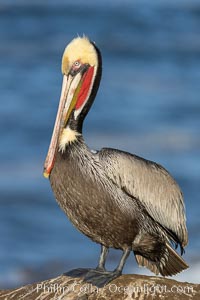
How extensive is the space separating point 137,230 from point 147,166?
0.62 meters

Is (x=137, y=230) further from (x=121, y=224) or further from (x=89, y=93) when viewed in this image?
(x=89, y=93)

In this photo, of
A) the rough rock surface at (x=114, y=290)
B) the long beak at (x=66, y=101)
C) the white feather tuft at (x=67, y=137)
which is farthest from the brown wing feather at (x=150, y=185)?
the rough rock surface at (x=114, y=290)

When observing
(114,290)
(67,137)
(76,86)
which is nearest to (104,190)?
(67,137)

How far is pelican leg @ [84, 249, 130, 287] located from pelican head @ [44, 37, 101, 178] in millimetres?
1024

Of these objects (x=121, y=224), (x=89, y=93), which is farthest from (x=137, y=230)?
(x=89, y=93)

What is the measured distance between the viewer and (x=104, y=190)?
11422 millimetres

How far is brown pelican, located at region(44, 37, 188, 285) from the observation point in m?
11.3

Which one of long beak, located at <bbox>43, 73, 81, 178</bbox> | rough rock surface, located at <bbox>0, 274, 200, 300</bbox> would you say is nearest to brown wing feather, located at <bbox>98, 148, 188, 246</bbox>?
long beak, located at <bbox>43, 73, 81, 178</bbox>

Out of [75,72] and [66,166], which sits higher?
[75,72]

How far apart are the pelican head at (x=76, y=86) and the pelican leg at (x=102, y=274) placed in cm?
102

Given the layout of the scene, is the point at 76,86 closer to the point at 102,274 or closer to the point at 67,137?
the point at 67,137

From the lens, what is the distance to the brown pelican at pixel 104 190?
11.3 metres

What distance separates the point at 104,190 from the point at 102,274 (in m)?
0.68

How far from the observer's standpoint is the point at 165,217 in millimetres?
11906
